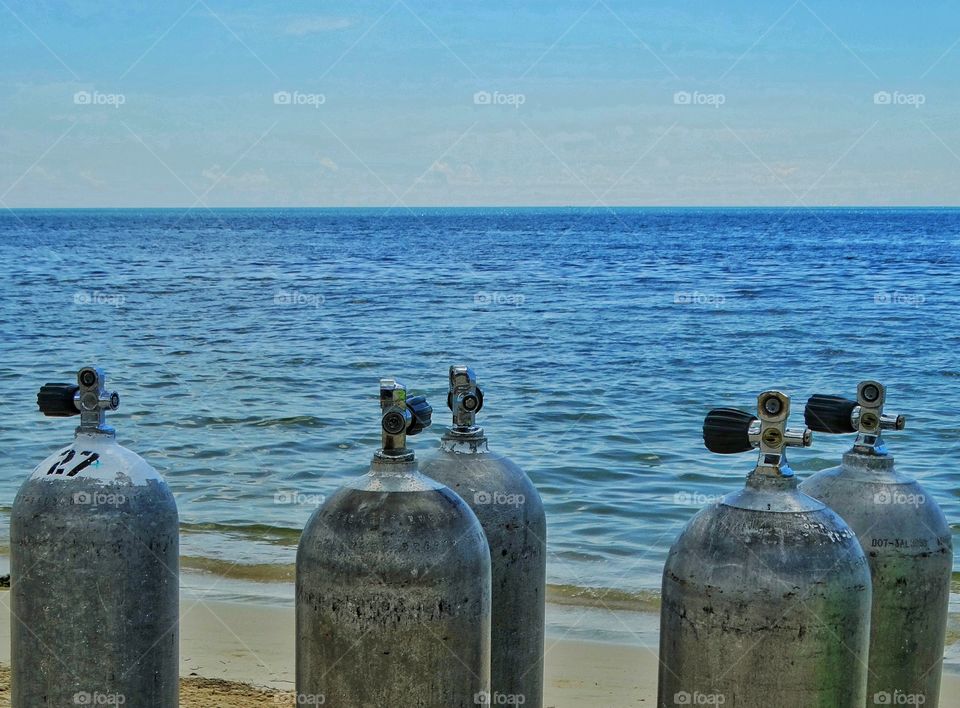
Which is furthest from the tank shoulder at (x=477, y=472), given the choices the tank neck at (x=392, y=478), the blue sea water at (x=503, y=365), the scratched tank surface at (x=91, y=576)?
the scratched tank surface at (x=91, y=576)

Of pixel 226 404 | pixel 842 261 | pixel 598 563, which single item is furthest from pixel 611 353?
pixel 842 261

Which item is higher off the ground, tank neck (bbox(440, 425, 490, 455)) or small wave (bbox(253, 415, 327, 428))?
tank neck (bbox(440, 425, 490, 455))

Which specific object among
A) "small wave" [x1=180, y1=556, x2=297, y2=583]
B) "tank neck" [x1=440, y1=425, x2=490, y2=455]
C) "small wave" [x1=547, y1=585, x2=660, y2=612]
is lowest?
"small wave" [x1=547, y1=585, x2=660, y2=612]

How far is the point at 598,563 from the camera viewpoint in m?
8.68

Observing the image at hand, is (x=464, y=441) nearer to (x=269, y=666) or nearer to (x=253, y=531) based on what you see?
(x=269, y=666)

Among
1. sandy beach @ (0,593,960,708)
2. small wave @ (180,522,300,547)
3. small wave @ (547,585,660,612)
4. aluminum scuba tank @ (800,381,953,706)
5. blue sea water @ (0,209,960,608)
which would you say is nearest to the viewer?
aluminum scuba tank @ (800,381,953,706)

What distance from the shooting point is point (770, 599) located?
324 centimetres

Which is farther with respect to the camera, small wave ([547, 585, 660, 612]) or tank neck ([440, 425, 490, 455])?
small wave ([547, 585, 660, 612])

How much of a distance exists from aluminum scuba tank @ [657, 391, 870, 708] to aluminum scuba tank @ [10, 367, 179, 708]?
175 centimetres

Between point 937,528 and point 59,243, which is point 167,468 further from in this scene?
point 59,243

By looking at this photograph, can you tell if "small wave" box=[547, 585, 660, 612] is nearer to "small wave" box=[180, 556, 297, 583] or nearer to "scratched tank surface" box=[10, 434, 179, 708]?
"small wave" box=[180, 556, 297, 583]

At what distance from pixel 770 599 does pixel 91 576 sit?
7.06 ft

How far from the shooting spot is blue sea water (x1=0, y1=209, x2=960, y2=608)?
10523 mm

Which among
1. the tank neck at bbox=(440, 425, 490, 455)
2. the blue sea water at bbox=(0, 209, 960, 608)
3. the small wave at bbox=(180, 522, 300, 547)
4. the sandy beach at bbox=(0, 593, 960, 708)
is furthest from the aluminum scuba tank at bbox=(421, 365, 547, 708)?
the small wave at bbox=(180, 522, 300, 547)
